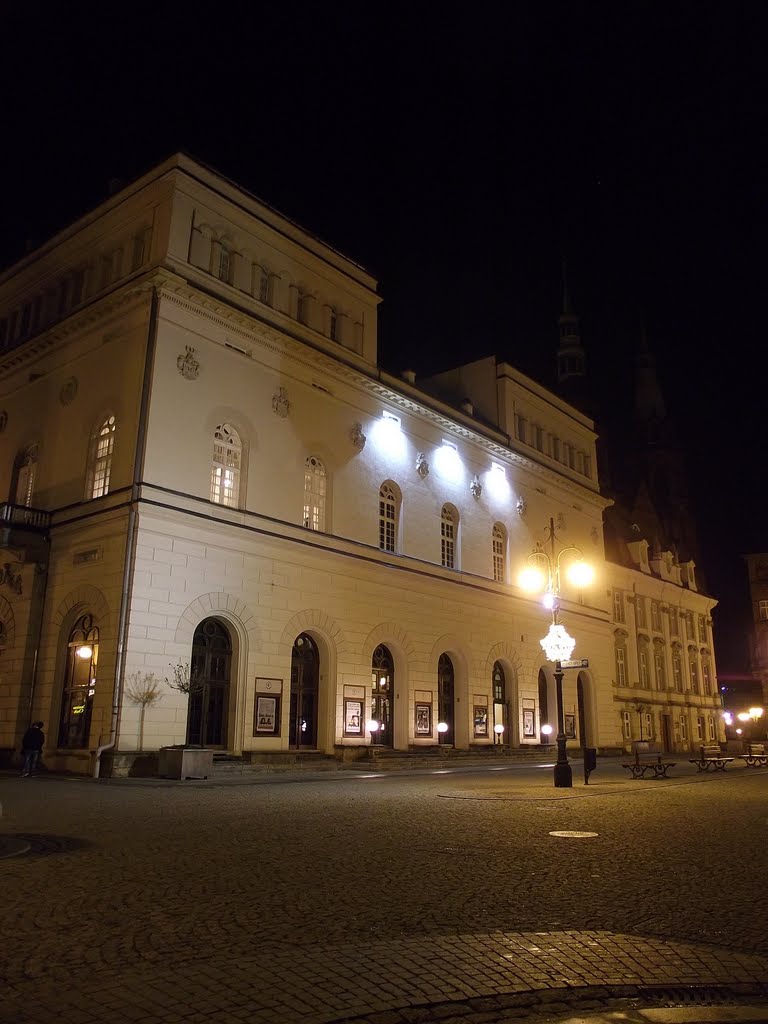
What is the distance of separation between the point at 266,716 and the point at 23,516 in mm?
10454

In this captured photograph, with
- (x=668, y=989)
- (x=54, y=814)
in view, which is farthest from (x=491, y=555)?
(x=668, y=989)

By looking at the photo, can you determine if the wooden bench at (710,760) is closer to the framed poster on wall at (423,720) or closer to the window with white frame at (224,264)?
the framed poster on wall at (423,720)

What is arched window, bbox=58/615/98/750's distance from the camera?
2520cm

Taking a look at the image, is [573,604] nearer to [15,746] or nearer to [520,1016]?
[15,746]

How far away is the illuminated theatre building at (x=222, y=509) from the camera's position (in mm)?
25516

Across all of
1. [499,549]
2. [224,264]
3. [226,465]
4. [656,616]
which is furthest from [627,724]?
[224,264]

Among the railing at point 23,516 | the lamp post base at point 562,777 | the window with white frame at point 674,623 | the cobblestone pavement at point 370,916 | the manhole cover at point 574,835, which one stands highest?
the window with white frame at point 674,623

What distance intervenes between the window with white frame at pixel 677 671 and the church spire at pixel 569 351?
42769 mm

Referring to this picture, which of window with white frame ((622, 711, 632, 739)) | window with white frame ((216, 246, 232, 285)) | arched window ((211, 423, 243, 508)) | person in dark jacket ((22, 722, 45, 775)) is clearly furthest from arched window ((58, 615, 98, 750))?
window with white frame ((622, 711, 632, 739))

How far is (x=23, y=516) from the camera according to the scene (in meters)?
28.0

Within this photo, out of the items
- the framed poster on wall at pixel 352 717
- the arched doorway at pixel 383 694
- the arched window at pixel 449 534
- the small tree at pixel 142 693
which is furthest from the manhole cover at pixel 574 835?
the arched window at pixel 449 534

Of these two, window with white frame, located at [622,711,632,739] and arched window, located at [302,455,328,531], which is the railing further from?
window with white frame, located at [622,711,632,739]

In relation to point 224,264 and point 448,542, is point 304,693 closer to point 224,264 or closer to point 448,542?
point 448,542

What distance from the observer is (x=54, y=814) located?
13.6m
